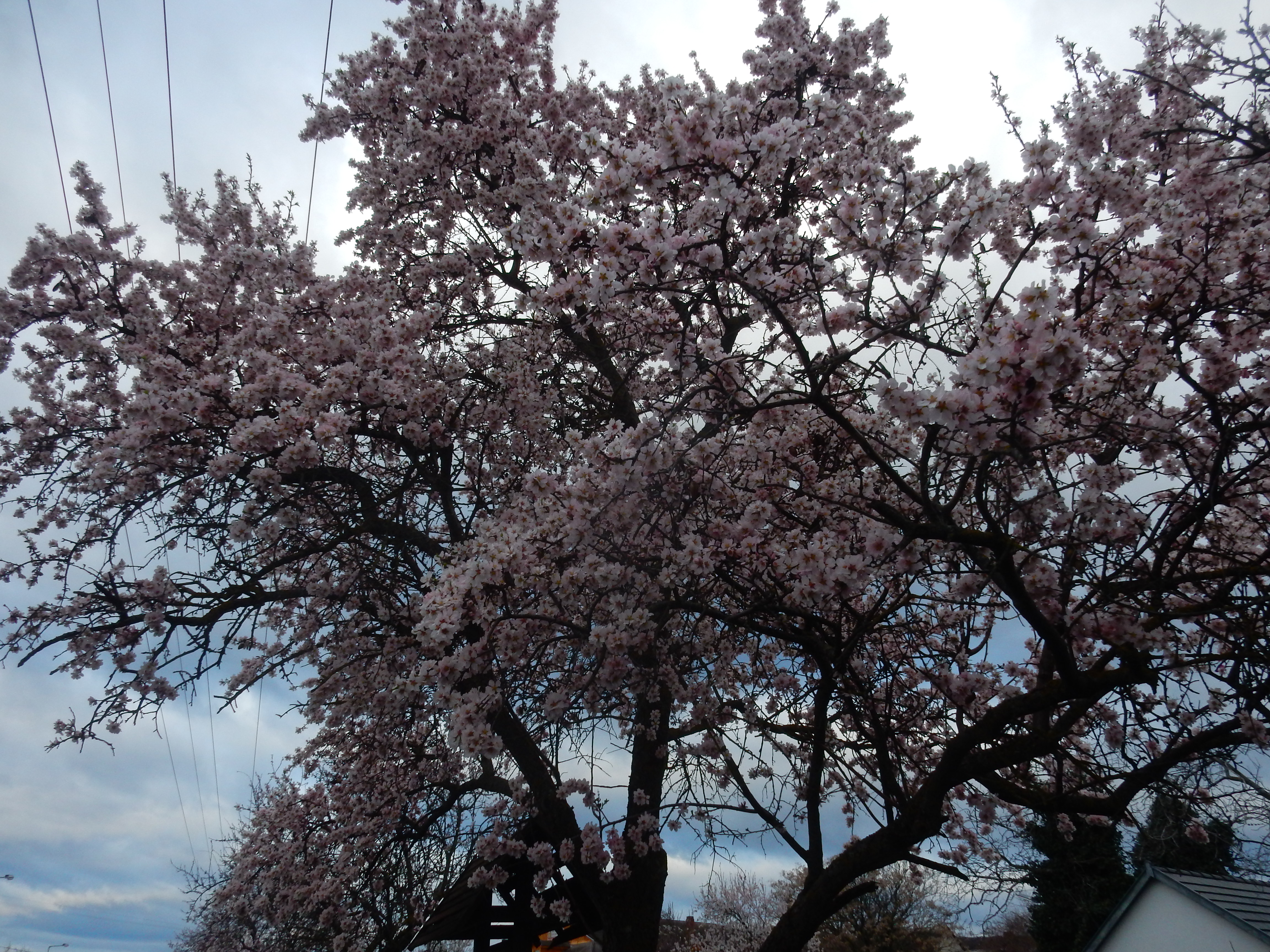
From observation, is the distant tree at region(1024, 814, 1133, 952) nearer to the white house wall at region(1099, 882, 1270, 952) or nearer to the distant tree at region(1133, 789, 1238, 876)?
the distant tree at region(1133, 789, 1238, 876)

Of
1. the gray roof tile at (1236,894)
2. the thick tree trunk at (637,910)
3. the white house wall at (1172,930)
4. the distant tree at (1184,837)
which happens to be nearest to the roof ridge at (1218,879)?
the gray roof tile at (1236,894)

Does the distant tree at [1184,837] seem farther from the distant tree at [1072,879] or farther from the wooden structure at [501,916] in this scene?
Result: the wooden structure at [501,916]

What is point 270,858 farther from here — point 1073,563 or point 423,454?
point 1073,563

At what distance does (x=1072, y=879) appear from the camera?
11.1 metres

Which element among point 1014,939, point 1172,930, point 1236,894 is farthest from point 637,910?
point 1014,939

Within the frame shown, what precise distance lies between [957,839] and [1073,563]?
410 centimetres

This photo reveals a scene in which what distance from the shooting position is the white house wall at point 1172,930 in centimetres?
892

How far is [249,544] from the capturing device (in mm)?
5516

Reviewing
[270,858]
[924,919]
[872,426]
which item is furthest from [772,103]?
[924,919]

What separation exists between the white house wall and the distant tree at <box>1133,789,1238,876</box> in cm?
455

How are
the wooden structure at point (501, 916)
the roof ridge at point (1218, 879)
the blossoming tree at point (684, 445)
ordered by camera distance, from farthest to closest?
1. the roof ridge at point (1218, 879)
2. the wooden structure at point (501, 916)
3. the blossoming tree at point (684, 445)

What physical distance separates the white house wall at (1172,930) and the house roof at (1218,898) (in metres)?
0.06

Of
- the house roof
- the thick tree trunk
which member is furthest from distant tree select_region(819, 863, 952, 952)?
the thick tree trunk

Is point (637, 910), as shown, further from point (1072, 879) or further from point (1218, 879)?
point (1072, 879)
